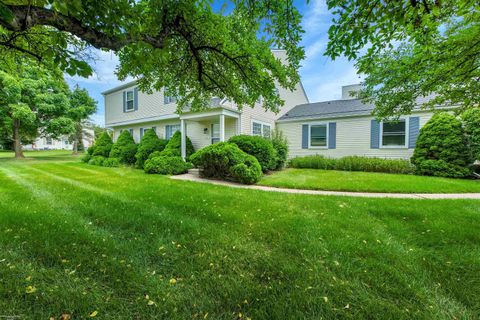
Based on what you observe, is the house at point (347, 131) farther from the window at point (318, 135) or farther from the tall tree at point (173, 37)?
the tall tree at point (173, 37)

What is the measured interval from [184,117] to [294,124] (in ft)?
21.6

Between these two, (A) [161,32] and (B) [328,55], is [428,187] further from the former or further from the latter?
(A) [161,32]

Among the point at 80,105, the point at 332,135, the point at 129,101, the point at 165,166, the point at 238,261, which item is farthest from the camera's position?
the point at 80,105

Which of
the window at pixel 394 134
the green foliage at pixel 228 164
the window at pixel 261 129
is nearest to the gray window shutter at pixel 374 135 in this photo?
the window at pixel 394 134

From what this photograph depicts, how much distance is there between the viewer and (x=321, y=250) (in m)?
2.68

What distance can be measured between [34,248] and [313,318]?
322 centimetres

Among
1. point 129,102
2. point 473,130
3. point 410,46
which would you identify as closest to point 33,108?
point 129,102

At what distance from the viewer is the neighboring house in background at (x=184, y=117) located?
10.9m

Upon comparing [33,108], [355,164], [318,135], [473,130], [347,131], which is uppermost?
[33,108]

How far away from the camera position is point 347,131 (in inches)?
459

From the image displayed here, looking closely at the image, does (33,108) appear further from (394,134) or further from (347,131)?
(394,134)

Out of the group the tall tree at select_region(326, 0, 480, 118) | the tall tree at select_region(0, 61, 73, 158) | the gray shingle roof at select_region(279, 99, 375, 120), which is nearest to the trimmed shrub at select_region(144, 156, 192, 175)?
the gray shingle roof at select_region(279, 99, 375, 120)

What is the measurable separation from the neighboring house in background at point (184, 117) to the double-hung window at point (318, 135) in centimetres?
252

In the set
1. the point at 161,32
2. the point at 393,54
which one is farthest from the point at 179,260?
the point at 393,54
